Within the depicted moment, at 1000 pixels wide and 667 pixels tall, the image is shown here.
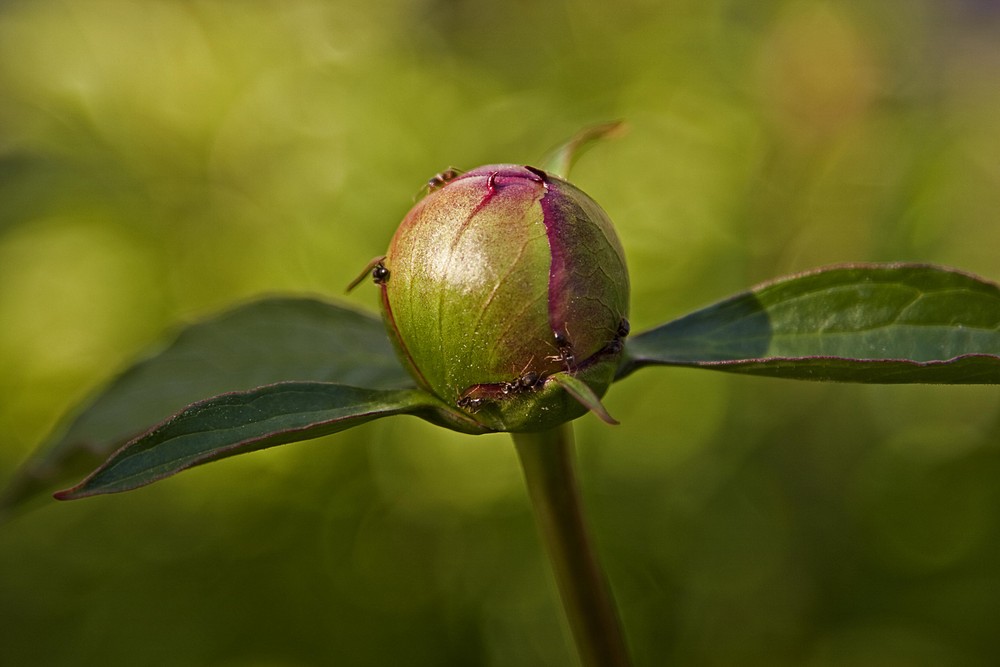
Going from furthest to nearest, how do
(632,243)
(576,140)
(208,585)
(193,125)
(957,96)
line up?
1. (957,96)
2. (193,125)
3. (632,243)
4. (208,585)
5. (576,140)

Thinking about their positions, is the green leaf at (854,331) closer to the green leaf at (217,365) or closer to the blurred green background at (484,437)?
the green leaf at (217,365)

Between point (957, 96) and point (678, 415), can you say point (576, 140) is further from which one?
point (957, 96)

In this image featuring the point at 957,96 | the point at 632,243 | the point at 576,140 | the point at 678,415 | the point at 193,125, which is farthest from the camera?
the point at 957,96

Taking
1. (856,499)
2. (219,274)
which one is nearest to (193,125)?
(219,274)

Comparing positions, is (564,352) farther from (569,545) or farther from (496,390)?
(569,545)

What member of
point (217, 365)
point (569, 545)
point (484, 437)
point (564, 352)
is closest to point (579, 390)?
point (564, 352)

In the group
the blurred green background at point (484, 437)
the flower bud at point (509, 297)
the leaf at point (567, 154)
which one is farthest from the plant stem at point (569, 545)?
A: the blurred green background at point (484, 437)
